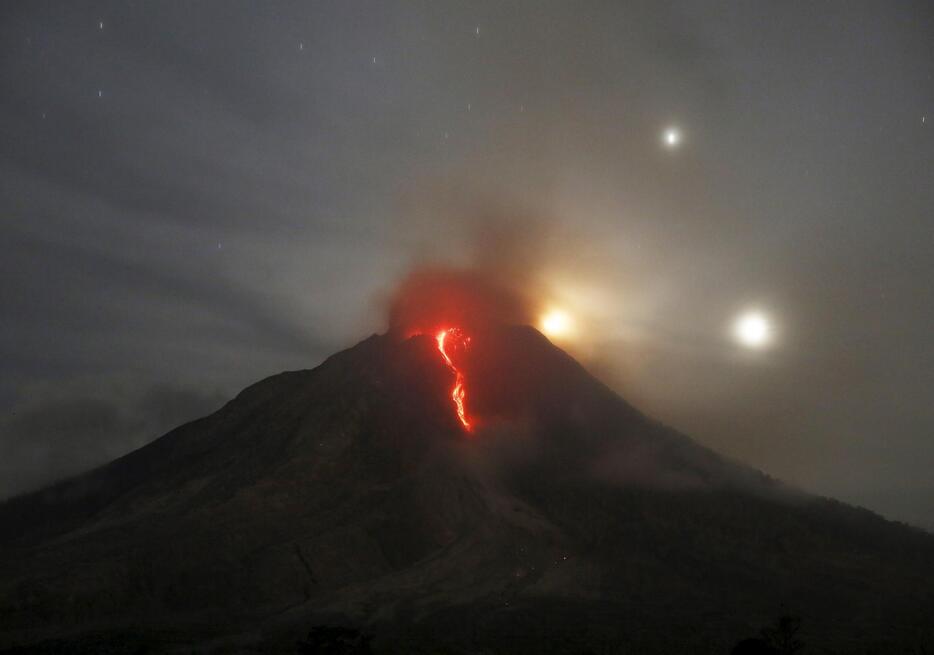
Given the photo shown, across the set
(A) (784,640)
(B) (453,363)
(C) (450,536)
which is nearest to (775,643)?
(A) (784,640)

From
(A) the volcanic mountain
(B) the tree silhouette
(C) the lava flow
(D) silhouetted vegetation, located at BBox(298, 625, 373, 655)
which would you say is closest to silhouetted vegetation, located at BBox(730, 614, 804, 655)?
(B) the tree silhouette

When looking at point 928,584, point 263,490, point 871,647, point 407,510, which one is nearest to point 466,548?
point 407,510

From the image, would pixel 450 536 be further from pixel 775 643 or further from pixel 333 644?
pixel 775 643

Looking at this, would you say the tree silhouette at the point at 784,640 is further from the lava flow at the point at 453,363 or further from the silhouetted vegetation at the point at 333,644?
the lava flow at the point at 453,363

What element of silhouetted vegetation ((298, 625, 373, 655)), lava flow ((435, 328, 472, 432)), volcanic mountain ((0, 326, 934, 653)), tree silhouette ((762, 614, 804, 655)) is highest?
lava flow ((435, 328, 472, 432))

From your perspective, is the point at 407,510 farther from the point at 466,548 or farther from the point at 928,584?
the point at 928,584

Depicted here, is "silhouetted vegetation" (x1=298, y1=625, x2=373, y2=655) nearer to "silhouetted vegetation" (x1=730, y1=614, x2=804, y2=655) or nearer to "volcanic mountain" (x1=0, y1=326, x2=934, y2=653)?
"volcanic mountain" (x1=0, y1=326, x2=934, y2=653)
